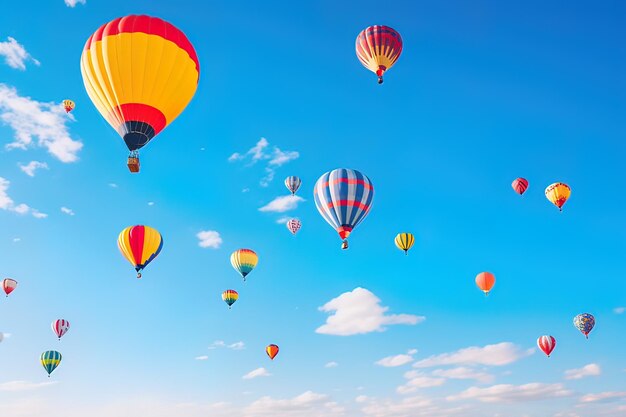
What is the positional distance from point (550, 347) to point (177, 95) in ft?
166

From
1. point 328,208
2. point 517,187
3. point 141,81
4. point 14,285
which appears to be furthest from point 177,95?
point 14,285

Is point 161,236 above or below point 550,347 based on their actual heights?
above

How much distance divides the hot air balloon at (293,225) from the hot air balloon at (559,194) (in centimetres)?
2521

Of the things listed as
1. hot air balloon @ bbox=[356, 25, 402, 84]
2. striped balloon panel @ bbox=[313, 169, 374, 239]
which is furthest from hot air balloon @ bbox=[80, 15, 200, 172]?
hot air balloon @ bbox=[356, 25, 402, 84]

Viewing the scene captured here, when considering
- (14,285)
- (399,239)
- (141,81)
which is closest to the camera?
(141,81)

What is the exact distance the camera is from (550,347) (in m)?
61.7

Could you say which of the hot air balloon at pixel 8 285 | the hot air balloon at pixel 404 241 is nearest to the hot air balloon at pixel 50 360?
the hot air balloon at pixel 8 285

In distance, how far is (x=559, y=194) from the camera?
2083 inches

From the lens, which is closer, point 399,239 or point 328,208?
point 328,208

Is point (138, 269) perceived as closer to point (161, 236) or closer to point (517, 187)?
point (161, 236)

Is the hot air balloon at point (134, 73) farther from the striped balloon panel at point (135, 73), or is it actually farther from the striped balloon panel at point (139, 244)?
the striped balloon panel at point (139, 244)

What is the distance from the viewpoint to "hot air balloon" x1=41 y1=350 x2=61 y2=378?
6041cm

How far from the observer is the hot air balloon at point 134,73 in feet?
89.6

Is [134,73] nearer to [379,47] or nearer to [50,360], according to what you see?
[379,47]
